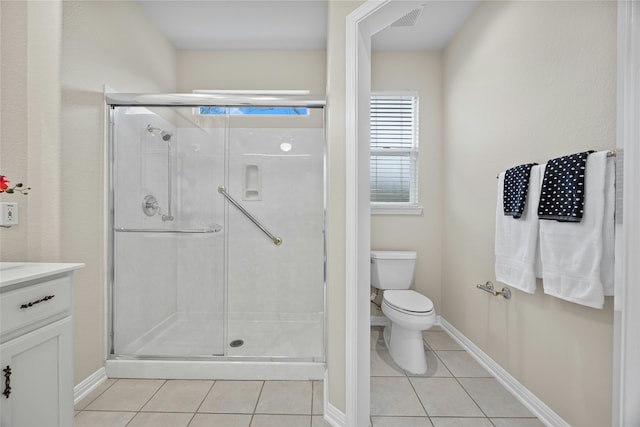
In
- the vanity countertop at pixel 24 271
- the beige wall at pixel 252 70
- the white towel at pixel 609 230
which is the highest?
the beige wall at pixel 252 70

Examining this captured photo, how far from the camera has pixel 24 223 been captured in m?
1.42

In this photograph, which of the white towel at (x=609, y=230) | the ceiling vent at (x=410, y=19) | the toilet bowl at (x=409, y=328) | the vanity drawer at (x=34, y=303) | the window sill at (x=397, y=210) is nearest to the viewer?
the vanity drawer at (x=34, y=303)

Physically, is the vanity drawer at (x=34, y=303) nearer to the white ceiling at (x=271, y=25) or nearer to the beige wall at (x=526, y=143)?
the white ceiling at (x=271, y=25)

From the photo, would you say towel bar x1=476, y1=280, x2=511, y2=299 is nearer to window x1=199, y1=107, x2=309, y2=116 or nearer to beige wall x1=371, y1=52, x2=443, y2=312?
beige wall x1=371, y1=52, x2=443, y2=312

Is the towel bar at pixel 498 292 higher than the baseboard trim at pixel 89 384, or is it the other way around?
A: the towel bar at pixel 498 292

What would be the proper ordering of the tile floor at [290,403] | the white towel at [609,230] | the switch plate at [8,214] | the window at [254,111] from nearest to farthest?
the white towel at [609,230], the switch plate at [8,214], the tile floor at [290,403], the window at [254,111]

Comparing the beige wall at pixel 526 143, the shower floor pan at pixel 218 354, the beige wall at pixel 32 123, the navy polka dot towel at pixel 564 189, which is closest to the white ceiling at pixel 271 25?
the beige wall at pixel 526 143

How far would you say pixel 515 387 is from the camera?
1655 mm

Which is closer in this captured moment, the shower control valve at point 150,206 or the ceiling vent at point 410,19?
the shower control valve at point 150,206

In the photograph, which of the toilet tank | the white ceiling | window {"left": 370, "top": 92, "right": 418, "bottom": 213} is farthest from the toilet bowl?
the white ceiling

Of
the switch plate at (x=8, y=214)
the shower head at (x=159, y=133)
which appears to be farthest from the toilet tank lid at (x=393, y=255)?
the switch plate at (x=8, y=214)

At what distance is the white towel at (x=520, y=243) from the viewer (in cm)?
148

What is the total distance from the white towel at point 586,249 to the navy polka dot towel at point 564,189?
0.03m

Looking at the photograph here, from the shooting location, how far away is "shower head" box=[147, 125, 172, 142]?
1968 mm
